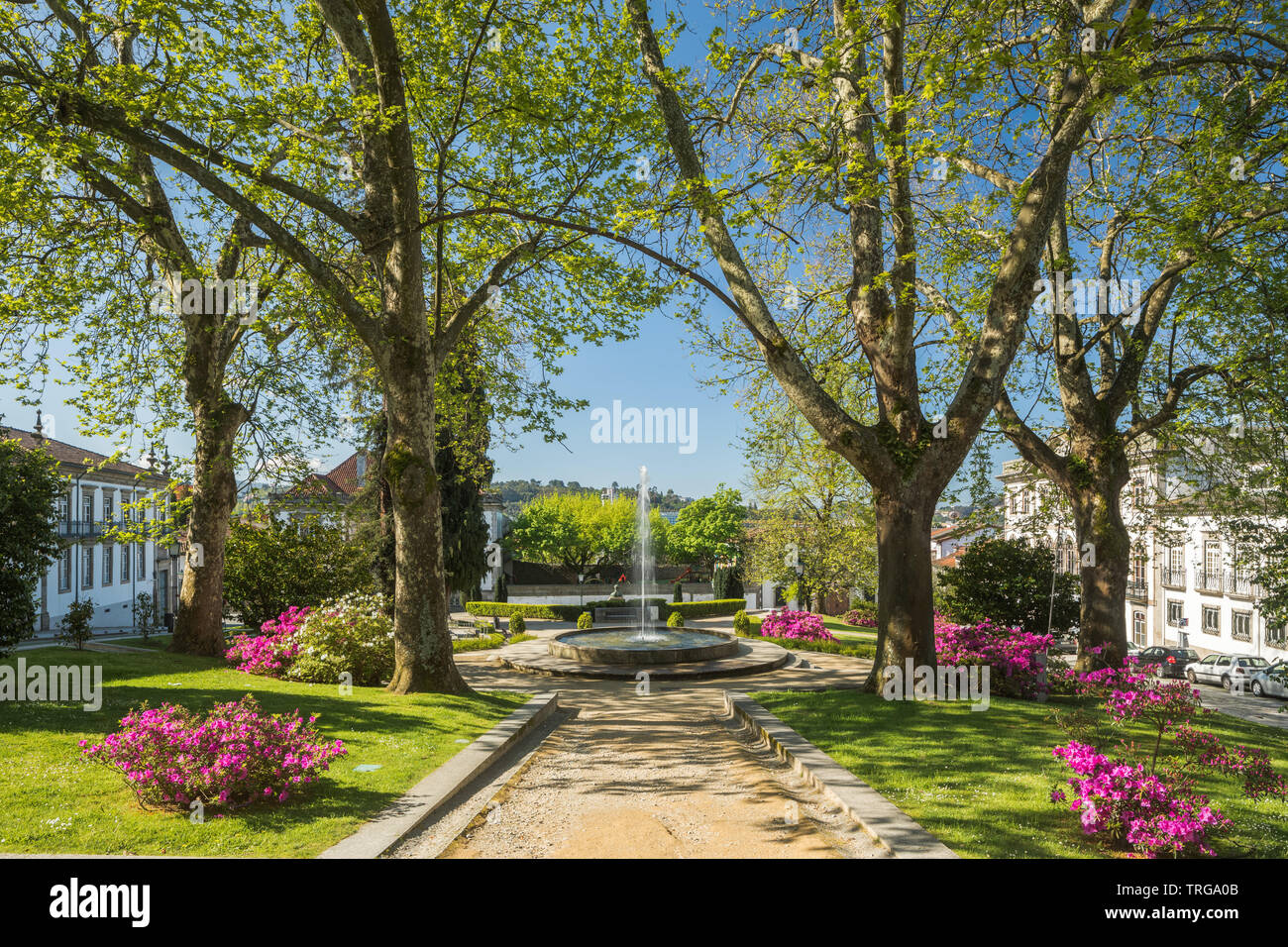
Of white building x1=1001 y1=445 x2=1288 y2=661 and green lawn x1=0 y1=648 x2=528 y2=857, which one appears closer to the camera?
green lawn x1=0 y1=648 x2=528 y2=857

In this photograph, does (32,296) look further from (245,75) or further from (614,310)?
(614,310)

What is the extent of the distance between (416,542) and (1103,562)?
11.8m

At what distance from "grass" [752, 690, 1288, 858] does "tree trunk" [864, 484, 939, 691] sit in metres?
0.77

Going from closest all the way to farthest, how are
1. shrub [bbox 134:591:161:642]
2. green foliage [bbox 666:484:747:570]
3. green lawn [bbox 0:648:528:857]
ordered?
green lawn [bbox 0:648:528:857] → shrub [bbox 134:591:161:642] → green foliage [bbox 666:484:747:570]

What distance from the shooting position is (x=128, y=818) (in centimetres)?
494

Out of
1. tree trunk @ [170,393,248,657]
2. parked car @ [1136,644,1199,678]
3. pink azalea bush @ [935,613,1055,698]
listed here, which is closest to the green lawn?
tree trunk @ [170,393,248,657]

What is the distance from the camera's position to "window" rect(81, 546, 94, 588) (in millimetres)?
38844

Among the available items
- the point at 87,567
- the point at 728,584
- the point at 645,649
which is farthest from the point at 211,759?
the point at 87,567

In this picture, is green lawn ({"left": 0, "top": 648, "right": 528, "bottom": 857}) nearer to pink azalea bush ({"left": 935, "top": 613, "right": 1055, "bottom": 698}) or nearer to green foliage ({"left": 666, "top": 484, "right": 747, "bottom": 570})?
pink azalea bush ({"left": 935, "top": 613, "right": 1055, "bottom": 698})

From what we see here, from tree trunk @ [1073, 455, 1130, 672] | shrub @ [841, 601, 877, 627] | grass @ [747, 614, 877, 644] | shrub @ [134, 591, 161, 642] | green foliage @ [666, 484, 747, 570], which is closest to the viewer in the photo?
tree trunk @ [1073, 455, 1130, 672]

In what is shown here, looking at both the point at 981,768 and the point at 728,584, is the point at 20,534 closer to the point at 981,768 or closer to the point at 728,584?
the point at 981,768

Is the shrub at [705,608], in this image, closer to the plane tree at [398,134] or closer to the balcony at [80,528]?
the plane tree at [398,134]

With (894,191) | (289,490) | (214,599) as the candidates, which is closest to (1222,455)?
(894,191)
